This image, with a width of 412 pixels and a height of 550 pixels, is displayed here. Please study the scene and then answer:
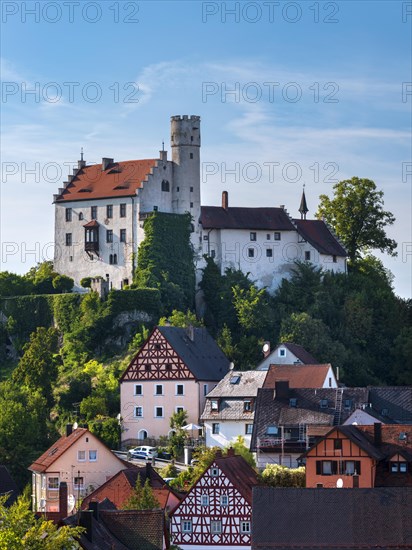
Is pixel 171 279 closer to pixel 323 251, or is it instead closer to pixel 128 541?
pixel 323 251

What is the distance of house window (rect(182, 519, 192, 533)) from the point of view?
88.3m

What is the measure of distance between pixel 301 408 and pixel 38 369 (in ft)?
72.9

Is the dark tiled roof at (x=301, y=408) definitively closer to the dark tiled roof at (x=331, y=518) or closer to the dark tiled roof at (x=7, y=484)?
the dark tiled roof at (x=7, y=484)

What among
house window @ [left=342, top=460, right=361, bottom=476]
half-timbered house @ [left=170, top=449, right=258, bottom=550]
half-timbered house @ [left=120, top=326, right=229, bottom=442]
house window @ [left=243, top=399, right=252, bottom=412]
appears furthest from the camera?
half-timbered house @ [left=120, top=326, right=229, bottom=442]

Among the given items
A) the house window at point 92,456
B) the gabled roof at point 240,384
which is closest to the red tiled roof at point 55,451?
the house window at point 92,456

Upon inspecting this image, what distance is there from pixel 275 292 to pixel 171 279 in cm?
745

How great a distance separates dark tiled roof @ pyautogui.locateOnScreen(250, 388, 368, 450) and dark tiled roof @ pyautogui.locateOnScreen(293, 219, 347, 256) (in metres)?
28.0

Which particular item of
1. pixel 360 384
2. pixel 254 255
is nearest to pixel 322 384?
pixel 360 384

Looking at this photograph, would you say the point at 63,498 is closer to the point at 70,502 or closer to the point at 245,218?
the point at 70,502

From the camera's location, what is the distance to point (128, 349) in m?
123

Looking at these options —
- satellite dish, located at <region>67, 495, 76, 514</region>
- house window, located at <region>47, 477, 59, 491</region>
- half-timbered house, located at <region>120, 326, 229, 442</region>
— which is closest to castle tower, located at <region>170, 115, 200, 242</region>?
half-timbered house, located at <region>120, 326, 229, 442</region>

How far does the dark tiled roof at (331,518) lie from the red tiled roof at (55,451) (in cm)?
1991

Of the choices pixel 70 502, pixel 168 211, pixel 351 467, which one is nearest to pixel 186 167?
pixel 168 211

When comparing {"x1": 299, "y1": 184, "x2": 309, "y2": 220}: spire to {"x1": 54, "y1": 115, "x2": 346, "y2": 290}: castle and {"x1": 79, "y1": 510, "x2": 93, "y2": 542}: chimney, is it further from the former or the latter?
{"x1": 79, "y1": 510, "x2": 93, "y2": 542}: chimney
